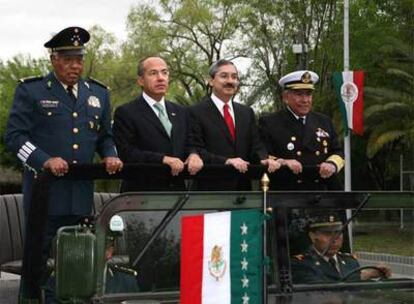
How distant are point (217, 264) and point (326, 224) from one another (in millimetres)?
935

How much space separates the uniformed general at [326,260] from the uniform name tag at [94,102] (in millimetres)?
1306

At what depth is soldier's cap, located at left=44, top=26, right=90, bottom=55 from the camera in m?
3.92

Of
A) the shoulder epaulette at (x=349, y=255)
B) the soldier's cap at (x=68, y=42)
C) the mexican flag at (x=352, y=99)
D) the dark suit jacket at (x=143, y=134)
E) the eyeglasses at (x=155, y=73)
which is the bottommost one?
the shoulder epaulette at (x=349, y=255)

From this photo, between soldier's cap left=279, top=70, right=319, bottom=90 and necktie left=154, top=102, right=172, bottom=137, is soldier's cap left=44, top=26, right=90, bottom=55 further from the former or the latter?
soldier's cap left=279, top=70, right=319, bottom=90

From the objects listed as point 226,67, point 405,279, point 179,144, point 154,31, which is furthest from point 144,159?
point 154,31

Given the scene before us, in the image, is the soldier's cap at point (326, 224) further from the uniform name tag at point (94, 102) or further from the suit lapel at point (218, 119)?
the uniform name tag at point (94, 102)

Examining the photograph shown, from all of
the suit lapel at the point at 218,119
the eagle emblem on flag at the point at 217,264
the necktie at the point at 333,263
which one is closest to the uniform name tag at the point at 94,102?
the suit lapel at the point at 218,119

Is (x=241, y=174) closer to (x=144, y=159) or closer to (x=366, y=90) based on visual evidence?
(x=144, y=159)

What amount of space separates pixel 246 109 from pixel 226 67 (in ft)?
0.92

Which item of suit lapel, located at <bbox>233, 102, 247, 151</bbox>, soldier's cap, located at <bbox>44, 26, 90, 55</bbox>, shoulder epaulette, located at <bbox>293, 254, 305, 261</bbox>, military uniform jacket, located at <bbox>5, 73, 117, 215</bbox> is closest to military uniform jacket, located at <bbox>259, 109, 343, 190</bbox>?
suit lapel, located at <bbox>233, 102, 247, 151</bbox>

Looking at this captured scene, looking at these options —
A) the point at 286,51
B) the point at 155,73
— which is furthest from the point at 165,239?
the point at 286,51

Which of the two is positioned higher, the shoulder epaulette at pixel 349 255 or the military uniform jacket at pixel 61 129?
the military uniform jacket at pixel 61 129

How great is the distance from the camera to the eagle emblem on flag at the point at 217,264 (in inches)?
108

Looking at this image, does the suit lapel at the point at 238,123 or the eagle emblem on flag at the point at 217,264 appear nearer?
the eagle emblem on flag at the point at 217,264
